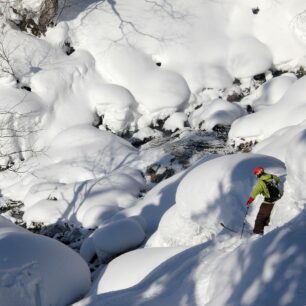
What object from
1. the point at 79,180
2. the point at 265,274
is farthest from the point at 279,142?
the point at 265,274

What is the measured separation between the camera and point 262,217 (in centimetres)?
655

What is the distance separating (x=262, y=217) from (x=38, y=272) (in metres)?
3.43

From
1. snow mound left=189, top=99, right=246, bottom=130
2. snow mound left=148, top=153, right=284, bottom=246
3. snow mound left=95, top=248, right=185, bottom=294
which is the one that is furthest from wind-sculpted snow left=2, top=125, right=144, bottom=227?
snow mound left=95, top=248, right=185, bottom=294

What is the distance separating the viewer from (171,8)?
18.8 metres

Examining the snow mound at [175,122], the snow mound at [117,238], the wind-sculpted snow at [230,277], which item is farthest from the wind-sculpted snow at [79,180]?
the wind-sculpted snow at [230,277]

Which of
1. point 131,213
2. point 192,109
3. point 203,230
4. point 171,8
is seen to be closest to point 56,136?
point 192,109

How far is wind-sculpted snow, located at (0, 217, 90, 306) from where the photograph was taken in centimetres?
630

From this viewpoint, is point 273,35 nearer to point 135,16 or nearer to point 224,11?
point 224,11

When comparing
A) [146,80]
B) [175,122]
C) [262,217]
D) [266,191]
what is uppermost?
[266,191]

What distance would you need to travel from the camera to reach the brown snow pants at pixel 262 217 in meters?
6.49

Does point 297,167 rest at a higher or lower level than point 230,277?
higher

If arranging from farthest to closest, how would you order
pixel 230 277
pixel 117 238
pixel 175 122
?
1. pixel 175 122
2. pixel 117 238
3. pixel 230 277

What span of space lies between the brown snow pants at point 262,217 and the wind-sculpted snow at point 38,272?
302cm

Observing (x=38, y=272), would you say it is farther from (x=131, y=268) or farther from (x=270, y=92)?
(x=270, y=92)
